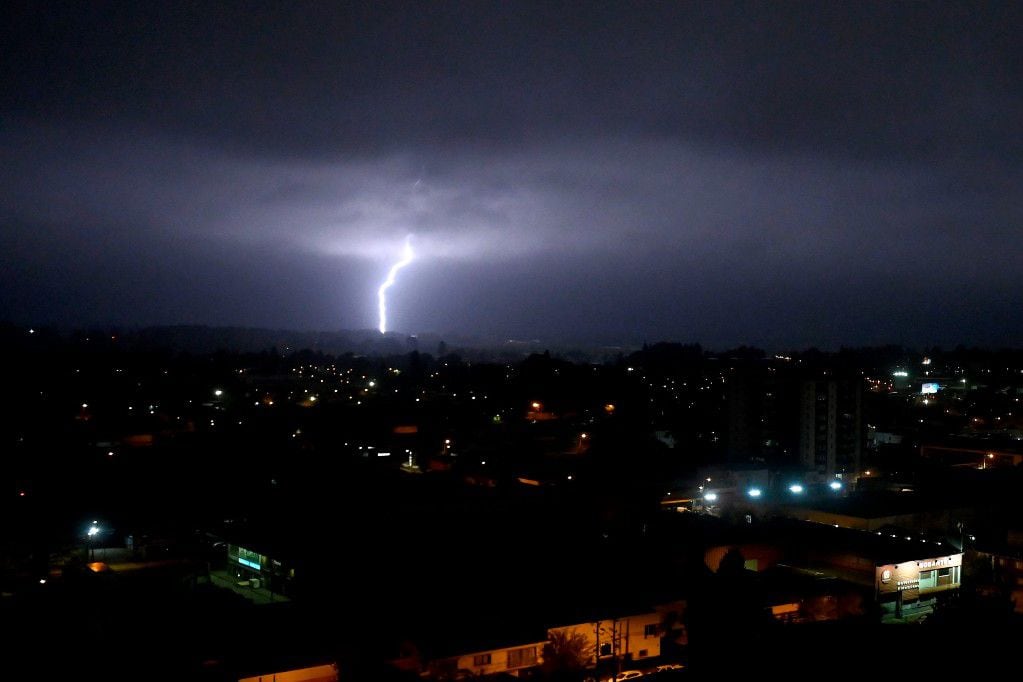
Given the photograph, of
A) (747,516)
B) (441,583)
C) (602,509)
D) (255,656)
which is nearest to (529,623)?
(441,583)

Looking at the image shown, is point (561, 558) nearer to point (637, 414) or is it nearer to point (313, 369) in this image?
point (637, 414)

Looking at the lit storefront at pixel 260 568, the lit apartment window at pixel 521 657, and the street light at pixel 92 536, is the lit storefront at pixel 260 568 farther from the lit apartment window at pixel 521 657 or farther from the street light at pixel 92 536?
the lit apartment window at pixel 521 657

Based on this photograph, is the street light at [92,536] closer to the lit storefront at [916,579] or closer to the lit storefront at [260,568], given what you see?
the lit storefront at [260,568]

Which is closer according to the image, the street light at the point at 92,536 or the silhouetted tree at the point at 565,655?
the silhouetted tree at the point at 565,655

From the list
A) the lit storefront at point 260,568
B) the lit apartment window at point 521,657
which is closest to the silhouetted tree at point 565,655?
the lit apartment window at point 521,657

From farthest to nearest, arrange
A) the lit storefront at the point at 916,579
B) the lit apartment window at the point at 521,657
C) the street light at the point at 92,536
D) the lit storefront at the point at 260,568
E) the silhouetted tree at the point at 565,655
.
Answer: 1. the street light at the point at 92,536
2. the lit storefront at the point at 916,579
3. the lit storefront at the point at 260,568
4. the lit apartment window at the point at 521,657
5. the silhouetted tree at the point at 565,655

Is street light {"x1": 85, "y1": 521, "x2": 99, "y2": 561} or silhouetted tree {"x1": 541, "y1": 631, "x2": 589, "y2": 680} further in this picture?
street light {"x1": 85, "y1": 521, "x2": 99, "y2": 561}

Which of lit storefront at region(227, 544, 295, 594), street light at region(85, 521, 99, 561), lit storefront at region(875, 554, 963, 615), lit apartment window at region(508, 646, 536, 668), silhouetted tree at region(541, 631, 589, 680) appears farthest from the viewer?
street light at region(85, 521, 99, 561)

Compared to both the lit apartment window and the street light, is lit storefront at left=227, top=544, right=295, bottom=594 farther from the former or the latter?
the lit apartment window

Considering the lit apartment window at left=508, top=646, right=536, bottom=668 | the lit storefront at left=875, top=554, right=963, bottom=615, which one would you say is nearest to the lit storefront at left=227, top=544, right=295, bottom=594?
the lit apartment window at left=508, top=646, right=536, bottom=668

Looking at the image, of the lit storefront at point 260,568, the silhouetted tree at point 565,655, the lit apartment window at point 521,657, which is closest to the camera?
the silhouetted tree at point 565,655

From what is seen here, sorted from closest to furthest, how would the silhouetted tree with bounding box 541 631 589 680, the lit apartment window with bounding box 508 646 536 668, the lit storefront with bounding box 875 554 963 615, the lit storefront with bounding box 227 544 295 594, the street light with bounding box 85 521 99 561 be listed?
the silhouetted tree with bounding box 541 631 589 680 < the lit apartment window with bounding box 508 646 536 668 < the lit storefront with bounding box 227 544 295 594 < the lit storefront with bounding box 875 554 963 615 < the street light with bounding box 85 521 99 561
